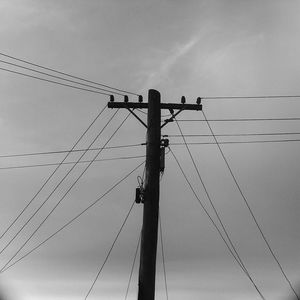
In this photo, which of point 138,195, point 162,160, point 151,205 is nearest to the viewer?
point 151,205

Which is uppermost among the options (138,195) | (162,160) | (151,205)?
(162,160)

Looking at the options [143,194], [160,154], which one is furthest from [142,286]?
[160,154]

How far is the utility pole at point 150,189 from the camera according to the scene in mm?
12906

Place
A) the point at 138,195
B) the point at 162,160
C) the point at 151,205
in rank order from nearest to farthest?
the point at 151,205 → the point at 138,195 → the point at 162,160

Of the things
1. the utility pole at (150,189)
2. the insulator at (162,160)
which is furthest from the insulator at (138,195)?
the insulator at (162,160)

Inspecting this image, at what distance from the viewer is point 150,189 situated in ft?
45.0

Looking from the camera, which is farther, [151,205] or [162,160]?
[162,160]

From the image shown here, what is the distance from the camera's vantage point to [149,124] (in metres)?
14.5

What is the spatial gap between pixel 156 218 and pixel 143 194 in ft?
2.45

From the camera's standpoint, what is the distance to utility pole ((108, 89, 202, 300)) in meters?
12.9

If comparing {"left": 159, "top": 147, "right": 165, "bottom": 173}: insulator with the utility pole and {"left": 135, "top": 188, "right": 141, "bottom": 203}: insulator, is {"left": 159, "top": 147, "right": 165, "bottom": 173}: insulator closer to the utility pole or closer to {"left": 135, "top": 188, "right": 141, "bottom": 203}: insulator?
the utility pole

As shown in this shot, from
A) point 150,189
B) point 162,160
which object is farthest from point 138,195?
point 162,160

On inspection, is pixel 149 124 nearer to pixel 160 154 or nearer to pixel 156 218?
pixel 160 154

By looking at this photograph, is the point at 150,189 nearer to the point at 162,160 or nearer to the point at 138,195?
the point at 138,195
